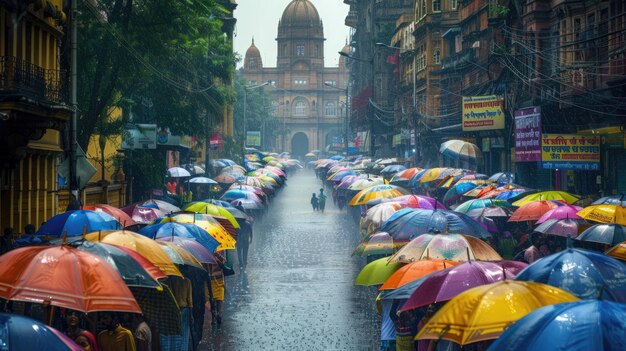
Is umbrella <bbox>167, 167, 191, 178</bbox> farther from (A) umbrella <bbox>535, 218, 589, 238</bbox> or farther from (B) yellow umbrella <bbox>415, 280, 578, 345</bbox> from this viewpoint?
(B) yellow umbrella <bbox>415, 280, 578, 345</bbox>

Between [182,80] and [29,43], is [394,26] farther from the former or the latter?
[29,43]

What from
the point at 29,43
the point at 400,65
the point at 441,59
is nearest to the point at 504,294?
the point at 29,43

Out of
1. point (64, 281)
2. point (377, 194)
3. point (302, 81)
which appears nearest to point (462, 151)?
point (377, 194)

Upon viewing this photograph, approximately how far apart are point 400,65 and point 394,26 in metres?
12.2

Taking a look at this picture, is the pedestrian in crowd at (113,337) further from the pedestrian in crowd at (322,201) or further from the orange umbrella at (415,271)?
the pedestrian in crowd at (322,201)

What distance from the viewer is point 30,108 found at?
1680cm

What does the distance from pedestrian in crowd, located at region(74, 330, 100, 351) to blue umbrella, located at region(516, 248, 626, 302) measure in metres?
3.86

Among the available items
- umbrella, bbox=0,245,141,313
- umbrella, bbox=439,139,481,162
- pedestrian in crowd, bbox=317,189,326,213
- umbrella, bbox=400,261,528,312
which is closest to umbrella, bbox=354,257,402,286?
umbrella, bbox=400,261,528,312

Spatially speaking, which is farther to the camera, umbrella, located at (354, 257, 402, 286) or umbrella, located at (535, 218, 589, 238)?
umbrella, located at (535, 218, 589, 238)

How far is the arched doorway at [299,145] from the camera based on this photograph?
159 m

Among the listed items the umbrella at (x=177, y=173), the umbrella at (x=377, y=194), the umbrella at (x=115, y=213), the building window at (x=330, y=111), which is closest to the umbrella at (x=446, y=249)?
the umbrella at (x=115, y=213)

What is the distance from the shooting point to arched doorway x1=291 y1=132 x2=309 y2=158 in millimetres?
159375

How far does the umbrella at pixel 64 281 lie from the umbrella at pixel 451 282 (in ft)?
8.71

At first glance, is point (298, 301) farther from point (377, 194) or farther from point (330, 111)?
point (330, 111)
